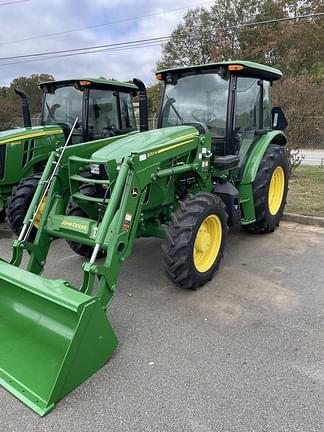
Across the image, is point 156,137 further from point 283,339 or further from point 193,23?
point 193,23

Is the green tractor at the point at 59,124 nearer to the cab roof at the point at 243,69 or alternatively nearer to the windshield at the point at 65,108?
the windshield at the point at 65,108

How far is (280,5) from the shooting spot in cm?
2928

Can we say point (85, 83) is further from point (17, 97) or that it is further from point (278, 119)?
point (17, 97)

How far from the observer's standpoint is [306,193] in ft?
24.4

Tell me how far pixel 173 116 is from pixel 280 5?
99.1ft

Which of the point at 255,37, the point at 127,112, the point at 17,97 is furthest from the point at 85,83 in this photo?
the point at 17,97

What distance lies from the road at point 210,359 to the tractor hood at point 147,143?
1.39 m

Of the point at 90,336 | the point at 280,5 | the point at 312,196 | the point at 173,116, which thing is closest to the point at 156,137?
the point at 173,116

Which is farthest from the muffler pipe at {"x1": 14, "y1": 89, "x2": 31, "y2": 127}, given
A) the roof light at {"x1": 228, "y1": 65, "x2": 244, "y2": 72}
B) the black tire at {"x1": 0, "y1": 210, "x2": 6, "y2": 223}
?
the roof light at {"x1": 228, "y1": 65, "x2": 244, "y2": 72}

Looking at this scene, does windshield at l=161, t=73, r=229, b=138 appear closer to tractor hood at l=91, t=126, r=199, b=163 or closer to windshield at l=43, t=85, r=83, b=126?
tractor hood at l=91, t=126, r=199, b=163

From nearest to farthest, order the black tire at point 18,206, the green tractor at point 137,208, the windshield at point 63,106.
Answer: the green tractor at point 137,208, the black tire at point 18,206, the windshield at point 63,106

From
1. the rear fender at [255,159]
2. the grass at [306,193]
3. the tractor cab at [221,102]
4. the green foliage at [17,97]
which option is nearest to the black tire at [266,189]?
the rear fender at [255,159]

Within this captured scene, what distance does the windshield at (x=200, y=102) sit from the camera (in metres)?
4.41

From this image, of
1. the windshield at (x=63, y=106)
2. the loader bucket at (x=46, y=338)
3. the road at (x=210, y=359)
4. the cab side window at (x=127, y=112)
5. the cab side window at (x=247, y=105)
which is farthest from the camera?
the cab side window at (x=127, y=112)
